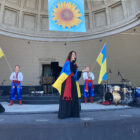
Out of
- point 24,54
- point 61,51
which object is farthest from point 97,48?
point 24,54

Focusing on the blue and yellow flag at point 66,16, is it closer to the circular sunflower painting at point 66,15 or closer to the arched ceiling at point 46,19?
the circular sunflower painting at point 66,15

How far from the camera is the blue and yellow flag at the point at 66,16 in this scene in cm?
450

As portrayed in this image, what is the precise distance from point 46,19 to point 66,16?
4.53 m

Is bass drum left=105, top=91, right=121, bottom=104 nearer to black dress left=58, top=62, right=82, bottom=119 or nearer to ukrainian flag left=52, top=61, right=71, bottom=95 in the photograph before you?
black dress left=58, top=62, right=82, bottom=119

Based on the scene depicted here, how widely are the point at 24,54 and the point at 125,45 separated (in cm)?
622

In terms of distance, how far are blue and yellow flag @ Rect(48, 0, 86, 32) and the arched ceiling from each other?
3.51 meters

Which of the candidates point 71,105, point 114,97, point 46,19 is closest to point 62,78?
point 71,105

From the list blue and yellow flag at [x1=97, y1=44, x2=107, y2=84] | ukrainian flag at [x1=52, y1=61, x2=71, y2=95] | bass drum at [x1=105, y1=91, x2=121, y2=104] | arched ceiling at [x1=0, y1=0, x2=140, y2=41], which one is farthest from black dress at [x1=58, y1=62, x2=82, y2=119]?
arched ceiling at [x1=0, y1=0, x2=140, y2=41]

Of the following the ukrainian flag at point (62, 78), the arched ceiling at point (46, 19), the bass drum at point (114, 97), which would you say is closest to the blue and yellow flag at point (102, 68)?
the bass drum at point (114, 97)

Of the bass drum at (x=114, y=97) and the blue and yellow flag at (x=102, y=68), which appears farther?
the bass drum at (x=114, y=97)

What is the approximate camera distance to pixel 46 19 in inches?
340

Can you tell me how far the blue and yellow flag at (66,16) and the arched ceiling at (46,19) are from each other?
138 inches

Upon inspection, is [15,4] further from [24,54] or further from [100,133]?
[100,133]

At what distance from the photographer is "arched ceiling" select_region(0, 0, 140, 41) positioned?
727cm
